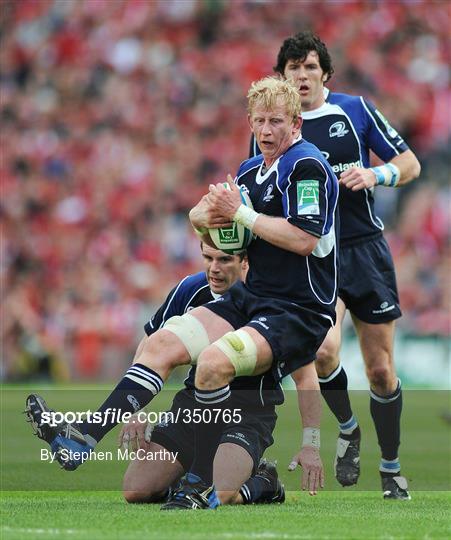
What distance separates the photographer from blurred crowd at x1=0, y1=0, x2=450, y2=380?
1850 centimetres

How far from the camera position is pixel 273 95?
5855mm

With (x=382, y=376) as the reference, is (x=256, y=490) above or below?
below

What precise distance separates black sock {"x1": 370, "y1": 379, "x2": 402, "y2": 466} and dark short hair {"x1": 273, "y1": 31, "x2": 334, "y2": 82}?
2.04 meters

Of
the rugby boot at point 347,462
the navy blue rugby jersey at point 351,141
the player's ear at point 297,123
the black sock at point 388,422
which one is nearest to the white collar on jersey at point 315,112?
the navy blue rugby jersey at point 351,141

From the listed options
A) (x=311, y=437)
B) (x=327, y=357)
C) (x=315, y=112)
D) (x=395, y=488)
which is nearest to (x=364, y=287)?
(x=327, y=357)

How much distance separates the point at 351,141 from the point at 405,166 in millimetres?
362

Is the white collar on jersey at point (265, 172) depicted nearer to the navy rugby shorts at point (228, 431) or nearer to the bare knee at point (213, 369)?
the bare knee at point (213, 369)

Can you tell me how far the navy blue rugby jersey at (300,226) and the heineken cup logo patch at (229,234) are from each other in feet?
0.38

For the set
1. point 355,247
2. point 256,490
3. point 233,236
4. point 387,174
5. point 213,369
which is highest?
point 387,174

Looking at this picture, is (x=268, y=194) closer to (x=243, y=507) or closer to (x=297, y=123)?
(x=297, y=123)

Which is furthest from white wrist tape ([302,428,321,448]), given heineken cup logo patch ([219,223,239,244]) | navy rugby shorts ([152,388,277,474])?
heineken cup logo patch ([219,223,239,244])

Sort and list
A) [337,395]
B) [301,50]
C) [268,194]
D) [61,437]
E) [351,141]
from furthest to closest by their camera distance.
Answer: [337,395], [351,141], [301,50], [268,194], [61,437]

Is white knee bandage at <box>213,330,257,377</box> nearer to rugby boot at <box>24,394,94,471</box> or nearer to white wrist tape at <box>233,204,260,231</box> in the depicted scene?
white wrist tape at <box>233,204,260,231</box>

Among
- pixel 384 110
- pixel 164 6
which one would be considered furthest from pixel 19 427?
pixel 164 6
